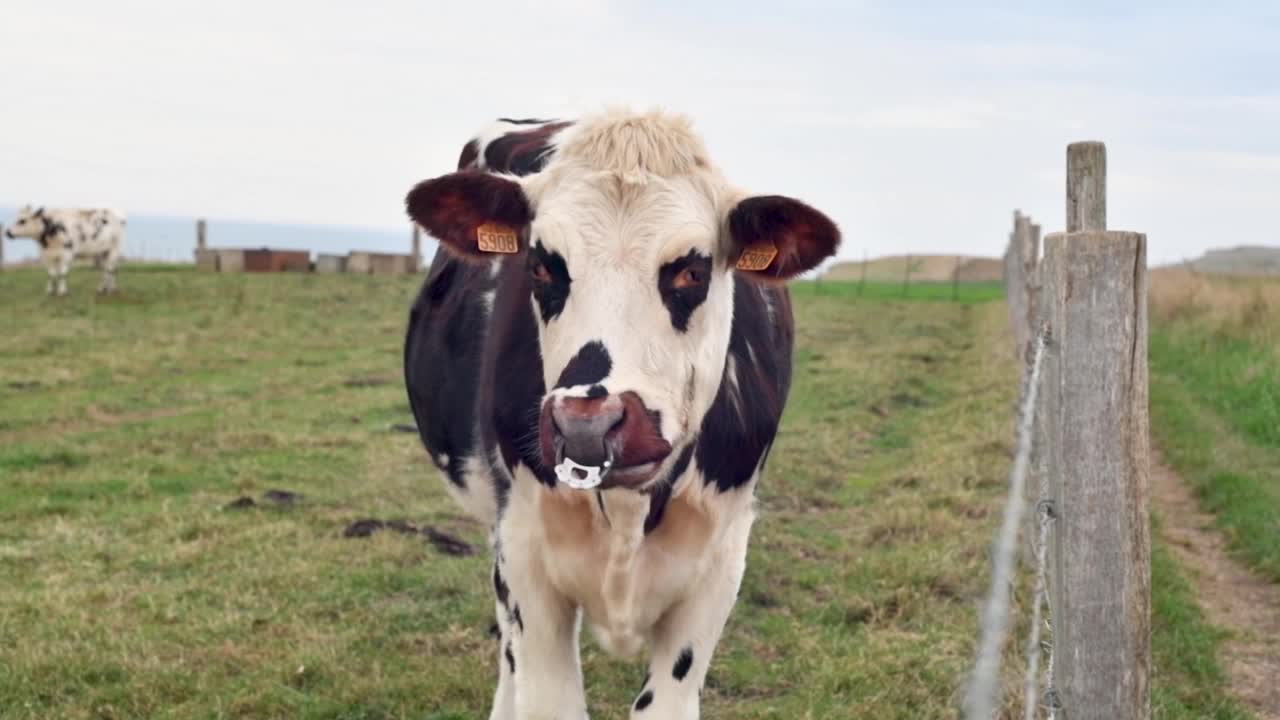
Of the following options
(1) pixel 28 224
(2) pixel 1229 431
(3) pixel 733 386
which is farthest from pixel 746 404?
(1) pixel 28 224

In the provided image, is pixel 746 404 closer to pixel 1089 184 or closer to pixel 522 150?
pixel 1089 184

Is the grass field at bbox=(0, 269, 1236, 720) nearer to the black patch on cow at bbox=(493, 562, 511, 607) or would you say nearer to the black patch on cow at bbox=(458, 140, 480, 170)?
the black patch on cow at bbox=(493, 562, 511, 607)

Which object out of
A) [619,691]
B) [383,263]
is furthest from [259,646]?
[383,263]

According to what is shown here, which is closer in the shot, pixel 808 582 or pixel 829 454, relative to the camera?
pixel 808 582

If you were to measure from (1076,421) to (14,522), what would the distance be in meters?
6.96

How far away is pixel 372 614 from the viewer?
21.3 feet

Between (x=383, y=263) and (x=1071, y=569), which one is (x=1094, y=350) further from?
(x=383, y=263)

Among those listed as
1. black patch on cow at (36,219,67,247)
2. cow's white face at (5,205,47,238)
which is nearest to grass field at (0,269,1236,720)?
black patch on cow at (36,219,67,247)

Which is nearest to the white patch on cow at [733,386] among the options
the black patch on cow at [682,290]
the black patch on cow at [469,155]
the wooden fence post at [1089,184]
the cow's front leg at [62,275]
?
the black patch on cow at [682,290]

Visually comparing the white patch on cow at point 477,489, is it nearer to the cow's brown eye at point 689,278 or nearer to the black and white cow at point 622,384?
the black and white cow at point 622,384

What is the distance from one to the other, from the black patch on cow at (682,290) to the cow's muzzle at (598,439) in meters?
0.34

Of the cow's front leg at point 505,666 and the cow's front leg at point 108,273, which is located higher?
the cow's front leg at point 108,273

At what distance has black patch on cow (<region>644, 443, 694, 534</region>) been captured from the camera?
Answer: 383 cm

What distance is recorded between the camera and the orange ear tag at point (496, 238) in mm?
3904
